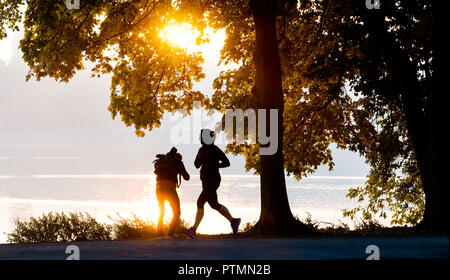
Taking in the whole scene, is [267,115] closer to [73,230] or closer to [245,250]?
[73,230]

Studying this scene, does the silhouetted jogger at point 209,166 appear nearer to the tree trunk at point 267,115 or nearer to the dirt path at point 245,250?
the dirt path at point 245,250

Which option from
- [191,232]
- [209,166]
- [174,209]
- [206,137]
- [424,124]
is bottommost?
[191,232]

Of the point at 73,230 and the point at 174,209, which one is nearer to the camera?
the point at 174,209

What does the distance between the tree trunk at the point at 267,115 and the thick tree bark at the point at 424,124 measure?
3551 mm

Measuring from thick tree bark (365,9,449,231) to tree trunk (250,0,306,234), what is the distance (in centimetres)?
355

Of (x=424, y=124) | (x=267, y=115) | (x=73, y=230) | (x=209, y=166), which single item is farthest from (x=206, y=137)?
(x=424, y=124)

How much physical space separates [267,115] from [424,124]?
15.1 feet

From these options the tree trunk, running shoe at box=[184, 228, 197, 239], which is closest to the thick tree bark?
the tree trunk

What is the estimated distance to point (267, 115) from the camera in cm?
1647

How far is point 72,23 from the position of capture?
18375 millimetres

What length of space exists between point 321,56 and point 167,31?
499 centimetres

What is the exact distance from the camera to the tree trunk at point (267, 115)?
15898mm
